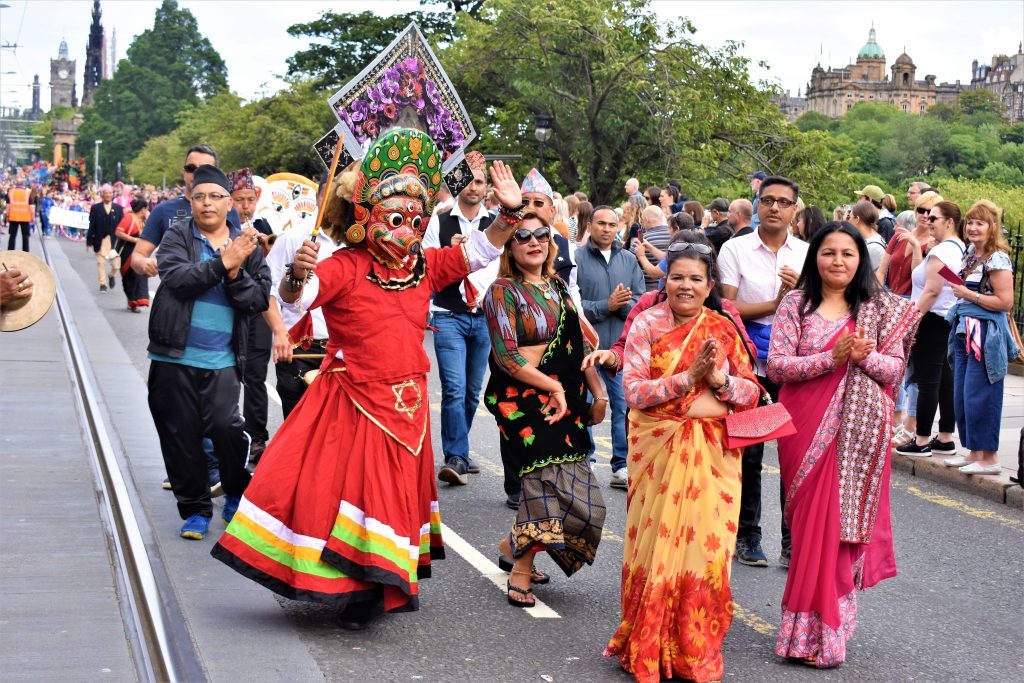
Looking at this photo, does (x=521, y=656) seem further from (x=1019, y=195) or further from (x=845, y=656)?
(x=1019, y=195)

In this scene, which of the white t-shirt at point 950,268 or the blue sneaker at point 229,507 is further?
the white t-shirt at point 950,268

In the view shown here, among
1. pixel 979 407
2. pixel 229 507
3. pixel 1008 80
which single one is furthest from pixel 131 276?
pixel 1008 80

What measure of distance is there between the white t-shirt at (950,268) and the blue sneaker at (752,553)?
11.6 ft

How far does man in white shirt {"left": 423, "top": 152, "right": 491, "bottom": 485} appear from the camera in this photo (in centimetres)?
878

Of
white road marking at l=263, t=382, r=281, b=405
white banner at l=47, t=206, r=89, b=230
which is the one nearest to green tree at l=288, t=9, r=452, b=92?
white banner at l=47, t=206, r=89, b=230

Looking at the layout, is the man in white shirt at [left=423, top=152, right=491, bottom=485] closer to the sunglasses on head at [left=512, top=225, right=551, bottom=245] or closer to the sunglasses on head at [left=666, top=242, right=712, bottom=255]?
the sunglasses on head at [left=512, top=225, right=551, bottom=245]

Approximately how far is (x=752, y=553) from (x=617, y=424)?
205cm

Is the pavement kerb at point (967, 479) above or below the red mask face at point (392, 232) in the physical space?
below

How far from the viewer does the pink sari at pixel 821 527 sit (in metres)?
5.33

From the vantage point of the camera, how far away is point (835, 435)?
5496 millimetres

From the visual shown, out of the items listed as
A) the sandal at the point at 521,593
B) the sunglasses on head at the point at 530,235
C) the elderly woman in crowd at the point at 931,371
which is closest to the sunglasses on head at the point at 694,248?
the sunglasses on head at the point at 530,235

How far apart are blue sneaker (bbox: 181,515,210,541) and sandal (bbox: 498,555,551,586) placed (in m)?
1.61

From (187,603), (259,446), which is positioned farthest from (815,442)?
(259,446)

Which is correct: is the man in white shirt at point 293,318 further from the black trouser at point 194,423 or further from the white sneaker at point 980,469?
the white sneaker at point 980,469
